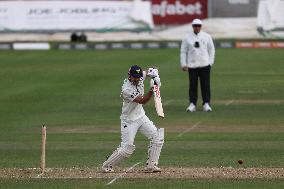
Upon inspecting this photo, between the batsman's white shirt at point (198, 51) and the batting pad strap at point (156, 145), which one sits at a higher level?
the batting pad strap at point (156, 145)

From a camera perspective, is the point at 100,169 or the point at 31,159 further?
the point at 31,159

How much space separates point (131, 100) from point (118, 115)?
10.3 metres

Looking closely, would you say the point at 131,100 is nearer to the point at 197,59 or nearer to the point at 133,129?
the point at 133,129

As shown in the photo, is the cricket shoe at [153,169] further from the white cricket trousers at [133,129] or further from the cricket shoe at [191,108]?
the cricket shoe at [191,108]

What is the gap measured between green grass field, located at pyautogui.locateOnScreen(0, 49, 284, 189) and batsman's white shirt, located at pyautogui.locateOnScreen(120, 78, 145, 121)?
1263 mm

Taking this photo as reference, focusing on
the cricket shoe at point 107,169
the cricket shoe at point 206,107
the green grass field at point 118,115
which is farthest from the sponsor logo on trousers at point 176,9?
the cricket shoe at point 107,169

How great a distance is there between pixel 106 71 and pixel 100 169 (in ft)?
77.3

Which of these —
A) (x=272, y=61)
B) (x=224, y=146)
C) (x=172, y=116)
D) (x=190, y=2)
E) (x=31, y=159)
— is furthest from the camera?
(x=190, y=2)

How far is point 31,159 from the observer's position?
19.5 metres

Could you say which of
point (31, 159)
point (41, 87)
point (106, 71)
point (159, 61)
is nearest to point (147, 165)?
point (31, 159)

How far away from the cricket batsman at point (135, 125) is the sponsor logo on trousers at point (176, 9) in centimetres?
4285

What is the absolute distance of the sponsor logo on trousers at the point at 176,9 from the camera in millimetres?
59812

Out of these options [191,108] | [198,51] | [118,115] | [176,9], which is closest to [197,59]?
[198,51]

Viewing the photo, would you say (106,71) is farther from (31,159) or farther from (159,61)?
(31,159)
